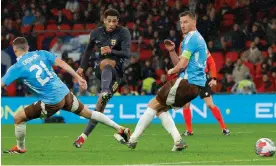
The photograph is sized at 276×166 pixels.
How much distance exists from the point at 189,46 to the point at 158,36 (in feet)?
50.6

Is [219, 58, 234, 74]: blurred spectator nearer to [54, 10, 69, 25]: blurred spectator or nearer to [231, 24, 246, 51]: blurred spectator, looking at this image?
[231, 24, 246, 51]: blurred spectator

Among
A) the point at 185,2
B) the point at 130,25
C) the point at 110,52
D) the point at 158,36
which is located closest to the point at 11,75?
the point at 110,52

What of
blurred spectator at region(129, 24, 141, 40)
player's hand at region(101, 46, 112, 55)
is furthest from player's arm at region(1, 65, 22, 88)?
blurred spectator at region(129, 24, 141, 40)

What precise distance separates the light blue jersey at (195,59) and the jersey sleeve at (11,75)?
91.6 inches

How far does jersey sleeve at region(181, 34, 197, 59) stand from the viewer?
11943mm

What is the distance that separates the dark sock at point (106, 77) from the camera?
13.7m

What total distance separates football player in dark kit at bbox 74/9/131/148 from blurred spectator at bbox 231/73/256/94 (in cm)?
1018

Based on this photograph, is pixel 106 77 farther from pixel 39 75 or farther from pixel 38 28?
pixel 38 28

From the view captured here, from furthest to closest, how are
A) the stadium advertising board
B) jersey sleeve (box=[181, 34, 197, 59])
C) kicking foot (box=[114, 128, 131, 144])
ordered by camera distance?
the stadium advertising board → kicking foot (box=[114, 128, 131, 144]) → jersey sleeve (box=[181, 34, 197, 59])

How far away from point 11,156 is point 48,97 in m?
1.00

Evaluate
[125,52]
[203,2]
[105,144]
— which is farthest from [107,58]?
[203,2]

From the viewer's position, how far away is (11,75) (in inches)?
456

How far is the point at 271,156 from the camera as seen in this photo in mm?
11031

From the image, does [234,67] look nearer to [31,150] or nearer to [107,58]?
[107,58]
